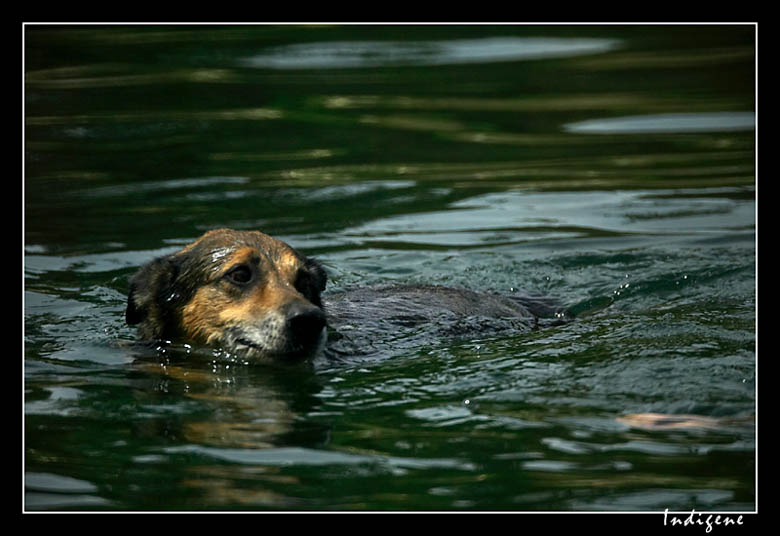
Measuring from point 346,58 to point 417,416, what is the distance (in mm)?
13327

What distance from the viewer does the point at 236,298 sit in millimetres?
7988

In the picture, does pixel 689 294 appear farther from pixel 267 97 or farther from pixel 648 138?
pixel 267 97

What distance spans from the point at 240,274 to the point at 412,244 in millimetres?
4611

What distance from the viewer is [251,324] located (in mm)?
7824

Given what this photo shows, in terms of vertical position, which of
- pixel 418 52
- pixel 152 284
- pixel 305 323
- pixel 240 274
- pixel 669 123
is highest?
pixel 418 52

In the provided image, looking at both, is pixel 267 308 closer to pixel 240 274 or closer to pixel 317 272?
pixel 240 274

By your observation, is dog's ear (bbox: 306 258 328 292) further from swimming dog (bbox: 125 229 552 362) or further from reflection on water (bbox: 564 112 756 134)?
reflection on water (bbox: 564 112 756 134)

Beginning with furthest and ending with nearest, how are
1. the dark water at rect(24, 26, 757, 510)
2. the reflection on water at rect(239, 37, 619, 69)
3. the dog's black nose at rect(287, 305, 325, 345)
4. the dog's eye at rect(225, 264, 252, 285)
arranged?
the reflection on water at rect(239, 37, 619, 69) < the dog's eye at rect(225, 264, 252, 285) < the dog's black nose at rect(287, 305, 325, 345) < the dark water at rect(24, 26, 757, 510)

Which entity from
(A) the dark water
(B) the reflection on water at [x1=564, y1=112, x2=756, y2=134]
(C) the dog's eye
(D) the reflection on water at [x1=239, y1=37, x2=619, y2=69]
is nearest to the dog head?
(C) the dog's eye

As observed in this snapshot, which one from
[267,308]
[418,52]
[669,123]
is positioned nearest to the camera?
[267,308]

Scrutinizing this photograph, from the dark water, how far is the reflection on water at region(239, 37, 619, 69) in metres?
0.07

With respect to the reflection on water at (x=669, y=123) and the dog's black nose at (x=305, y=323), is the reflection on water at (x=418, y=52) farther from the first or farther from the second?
the dog's black nose at (x=305, y=323)

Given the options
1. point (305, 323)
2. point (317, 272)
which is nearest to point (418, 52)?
point (317, 272)

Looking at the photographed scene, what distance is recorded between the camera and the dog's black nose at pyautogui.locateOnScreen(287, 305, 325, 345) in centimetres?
747
